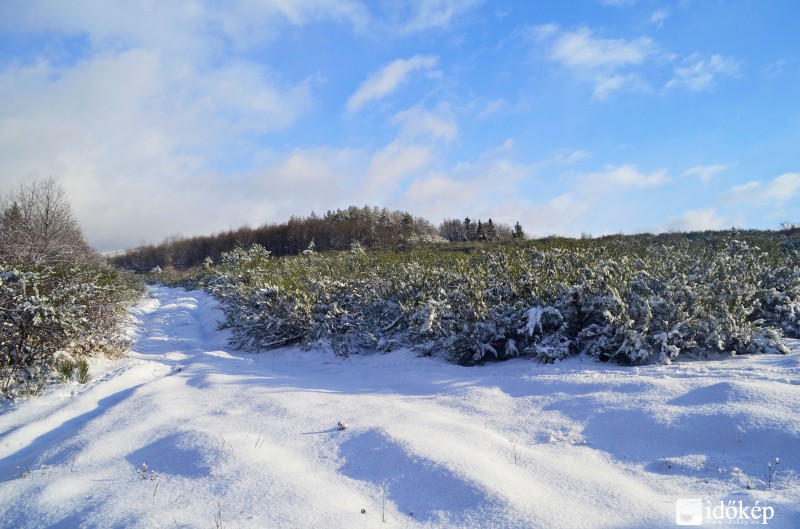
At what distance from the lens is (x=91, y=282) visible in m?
6.55

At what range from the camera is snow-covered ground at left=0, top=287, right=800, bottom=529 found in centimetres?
249

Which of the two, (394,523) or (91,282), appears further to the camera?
(91,282)

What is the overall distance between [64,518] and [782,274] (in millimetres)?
9034

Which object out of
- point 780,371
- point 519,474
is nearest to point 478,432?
point 519,474

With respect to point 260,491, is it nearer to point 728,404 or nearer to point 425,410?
point 425,410

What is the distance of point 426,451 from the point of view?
3.15 metres

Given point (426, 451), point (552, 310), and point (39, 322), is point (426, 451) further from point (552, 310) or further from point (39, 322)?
point (39, 322)
